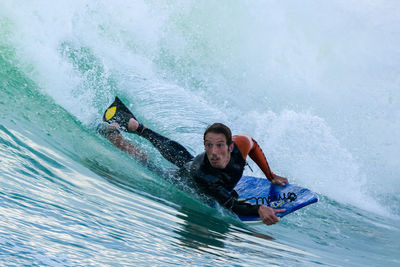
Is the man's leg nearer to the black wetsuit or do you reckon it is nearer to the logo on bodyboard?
the black wetsuit

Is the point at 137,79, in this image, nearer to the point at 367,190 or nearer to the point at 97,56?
the point at 97,56


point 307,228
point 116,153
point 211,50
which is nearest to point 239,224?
point 307,228

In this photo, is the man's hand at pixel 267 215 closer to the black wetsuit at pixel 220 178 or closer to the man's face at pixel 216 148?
the black wetsuit at pixel 220 178

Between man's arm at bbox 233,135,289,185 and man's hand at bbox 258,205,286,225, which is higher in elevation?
man's arm at bbox 233,135,289,185

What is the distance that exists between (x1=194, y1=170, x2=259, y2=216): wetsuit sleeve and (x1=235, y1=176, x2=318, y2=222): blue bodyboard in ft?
0.28

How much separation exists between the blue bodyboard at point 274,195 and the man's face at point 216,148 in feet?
1.49

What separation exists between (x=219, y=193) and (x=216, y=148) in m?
0.40

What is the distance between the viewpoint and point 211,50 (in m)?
17.5

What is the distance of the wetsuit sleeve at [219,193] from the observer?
168 inches

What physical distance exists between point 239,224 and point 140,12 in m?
9.99

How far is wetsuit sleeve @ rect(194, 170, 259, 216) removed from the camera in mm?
4273

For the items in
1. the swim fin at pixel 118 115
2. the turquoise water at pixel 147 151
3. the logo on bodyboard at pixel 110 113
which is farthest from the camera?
the logo on bodyboard at pixel 110 113

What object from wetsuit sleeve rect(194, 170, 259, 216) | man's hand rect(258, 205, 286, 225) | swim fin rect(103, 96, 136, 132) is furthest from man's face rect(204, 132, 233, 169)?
swim fin rect(103, 96, 136, 132)

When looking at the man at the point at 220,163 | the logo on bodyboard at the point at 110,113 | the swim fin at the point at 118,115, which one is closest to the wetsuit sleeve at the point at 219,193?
the man at the point at 220,163
